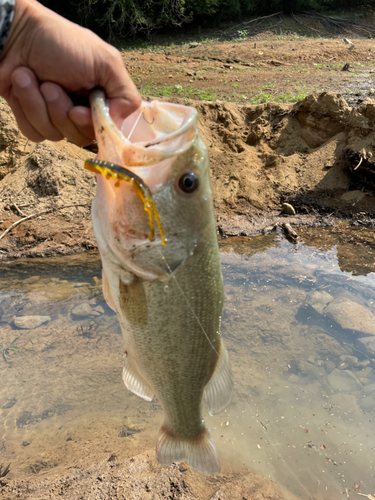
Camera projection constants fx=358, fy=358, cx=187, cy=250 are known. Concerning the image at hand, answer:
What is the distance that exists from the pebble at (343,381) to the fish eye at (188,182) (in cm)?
383

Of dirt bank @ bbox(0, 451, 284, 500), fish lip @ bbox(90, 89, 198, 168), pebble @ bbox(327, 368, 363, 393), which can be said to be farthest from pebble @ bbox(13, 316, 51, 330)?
fish lip @ bbox(90, 89, 198, 168)

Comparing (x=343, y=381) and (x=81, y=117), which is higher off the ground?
(x=81, y=117)

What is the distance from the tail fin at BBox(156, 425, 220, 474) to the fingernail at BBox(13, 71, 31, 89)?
219 cm

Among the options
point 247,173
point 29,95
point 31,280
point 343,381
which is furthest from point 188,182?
point 247,173

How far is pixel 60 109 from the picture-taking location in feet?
6.48

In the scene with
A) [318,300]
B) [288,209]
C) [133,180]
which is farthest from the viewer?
[288,209]

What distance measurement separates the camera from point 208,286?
179 centimetres

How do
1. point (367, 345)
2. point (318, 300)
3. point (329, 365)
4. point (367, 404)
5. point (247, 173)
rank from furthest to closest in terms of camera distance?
point (247, 173) < point (318, 300) < point (367, 345) < point (329, 365) < point (367, 404)

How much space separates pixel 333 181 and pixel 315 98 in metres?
2.27

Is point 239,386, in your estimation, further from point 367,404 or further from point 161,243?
point 161,243

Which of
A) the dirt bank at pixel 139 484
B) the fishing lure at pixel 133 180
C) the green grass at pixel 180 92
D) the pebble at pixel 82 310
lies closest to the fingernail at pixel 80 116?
the fishing lure at pixel 133 180

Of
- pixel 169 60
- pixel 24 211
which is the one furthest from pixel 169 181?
pixel 169 60

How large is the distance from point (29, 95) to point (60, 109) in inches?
6.9

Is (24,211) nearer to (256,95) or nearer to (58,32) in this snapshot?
(58,32)
